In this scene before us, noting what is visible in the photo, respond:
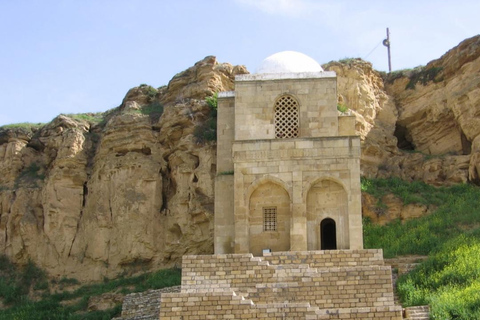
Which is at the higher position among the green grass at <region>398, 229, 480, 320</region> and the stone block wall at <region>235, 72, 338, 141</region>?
the stone block wall at <region>235, 72, 338, 141</region>

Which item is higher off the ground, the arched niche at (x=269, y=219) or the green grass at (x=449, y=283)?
the arched niche at (x=269, y=219)

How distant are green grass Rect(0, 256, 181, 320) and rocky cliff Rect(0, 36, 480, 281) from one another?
49cm

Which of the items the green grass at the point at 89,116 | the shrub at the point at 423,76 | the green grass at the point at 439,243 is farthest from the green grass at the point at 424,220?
the green grass at the point at 89,116

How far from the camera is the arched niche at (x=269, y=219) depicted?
24672 mm

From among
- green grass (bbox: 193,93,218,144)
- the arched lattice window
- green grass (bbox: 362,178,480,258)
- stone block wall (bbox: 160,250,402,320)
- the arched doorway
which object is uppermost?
green grass (bbox: 193,93,218,144)

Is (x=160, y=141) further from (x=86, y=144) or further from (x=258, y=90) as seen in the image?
(x=258, y=90)

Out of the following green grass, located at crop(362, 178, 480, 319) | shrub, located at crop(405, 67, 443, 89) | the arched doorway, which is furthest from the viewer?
shrub, located at crop(405, 67, 443, 89)

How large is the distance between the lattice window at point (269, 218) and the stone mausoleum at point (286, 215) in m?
0.03

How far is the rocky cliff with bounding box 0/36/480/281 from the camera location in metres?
30.1

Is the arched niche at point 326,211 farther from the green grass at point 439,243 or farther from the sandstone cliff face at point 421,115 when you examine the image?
the sandstone cliff face at point 421,115

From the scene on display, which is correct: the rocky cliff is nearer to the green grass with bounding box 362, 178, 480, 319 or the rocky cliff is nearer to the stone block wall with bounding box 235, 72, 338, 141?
the green grass with bounding box 362, 178, 480, 319

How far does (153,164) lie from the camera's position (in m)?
31.0

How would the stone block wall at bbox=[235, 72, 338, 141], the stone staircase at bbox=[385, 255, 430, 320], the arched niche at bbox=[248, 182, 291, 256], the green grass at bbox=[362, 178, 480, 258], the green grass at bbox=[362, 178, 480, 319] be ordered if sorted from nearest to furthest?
the stone staircase at bbox=[385, 255, 430, 320]
the green grass at bbox=[362, 178, 480, 319]
the arched niche at bbox=[248, 182, 291, 256]
the stone block wall at bbox=[235, 72, 338, 141]
the green grass at bbox=[362, 178, 480, 258]

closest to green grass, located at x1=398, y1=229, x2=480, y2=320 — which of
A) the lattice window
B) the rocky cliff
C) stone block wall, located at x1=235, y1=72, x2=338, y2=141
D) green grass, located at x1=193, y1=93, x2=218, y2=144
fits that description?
the lattice window
